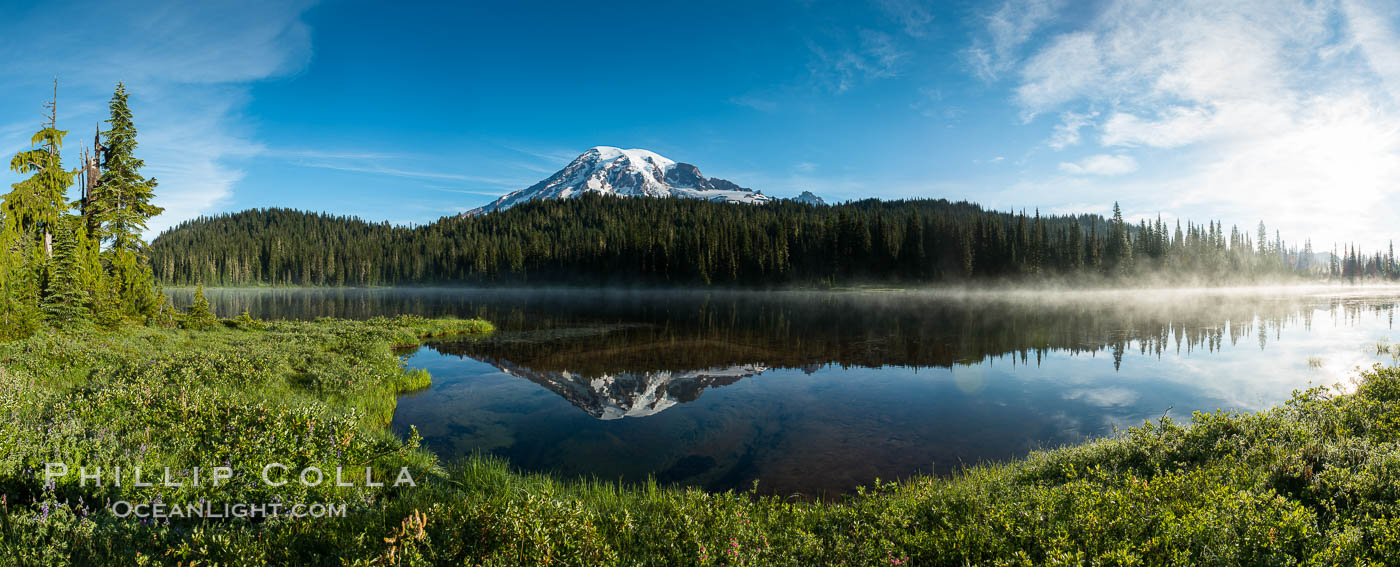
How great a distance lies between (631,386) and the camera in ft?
70.6

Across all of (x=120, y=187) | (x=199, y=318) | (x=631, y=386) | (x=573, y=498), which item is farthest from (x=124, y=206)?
(x=573, y=498)

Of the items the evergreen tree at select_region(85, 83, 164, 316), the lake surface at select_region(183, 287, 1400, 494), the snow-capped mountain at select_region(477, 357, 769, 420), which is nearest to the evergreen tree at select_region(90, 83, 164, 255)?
the evergreen tree at select_region(85, 83, 164, 316)

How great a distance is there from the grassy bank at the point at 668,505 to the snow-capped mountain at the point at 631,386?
6.68m

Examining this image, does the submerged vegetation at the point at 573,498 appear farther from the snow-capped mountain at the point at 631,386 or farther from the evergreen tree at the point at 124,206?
the evergreen tree at the point at 124,206

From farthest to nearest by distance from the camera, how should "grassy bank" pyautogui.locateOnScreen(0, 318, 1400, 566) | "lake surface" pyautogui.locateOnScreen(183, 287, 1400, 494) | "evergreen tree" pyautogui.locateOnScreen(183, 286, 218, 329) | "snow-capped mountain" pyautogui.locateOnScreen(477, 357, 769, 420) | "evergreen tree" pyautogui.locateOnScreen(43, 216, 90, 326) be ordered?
"evergreen tree" pyautogui.locateOnScreen(183, 286, 218, 329)
"evergreen tree" pyautogui.locateOnScreen(43, 216, 90, 326)
"snow-capped mountain" pyautogui.locateOnScreen(477, 357, 769, 420)
"lake surface" pyautogui.locateOnScreen(183, 287, 1400, 494)
"grassy bank" pyautogui.locateOnScreen(0, 318, 1400, 566)

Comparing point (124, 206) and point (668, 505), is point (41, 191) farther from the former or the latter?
point (668, 505)

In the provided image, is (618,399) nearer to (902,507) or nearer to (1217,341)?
(902,507)

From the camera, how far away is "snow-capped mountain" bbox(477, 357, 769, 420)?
18188mm

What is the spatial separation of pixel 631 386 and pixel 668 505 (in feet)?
43.3

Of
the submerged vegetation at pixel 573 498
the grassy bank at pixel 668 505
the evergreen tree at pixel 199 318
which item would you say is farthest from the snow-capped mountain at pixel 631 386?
the evergreen tree at pixel 199 318

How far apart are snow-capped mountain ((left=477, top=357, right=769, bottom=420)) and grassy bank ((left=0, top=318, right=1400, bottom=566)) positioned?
263 inches

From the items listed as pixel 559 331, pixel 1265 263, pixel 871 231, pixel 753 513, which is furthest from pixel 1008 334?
pixel 1265 263

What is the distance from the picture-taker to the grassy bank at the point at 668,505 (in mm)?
5484

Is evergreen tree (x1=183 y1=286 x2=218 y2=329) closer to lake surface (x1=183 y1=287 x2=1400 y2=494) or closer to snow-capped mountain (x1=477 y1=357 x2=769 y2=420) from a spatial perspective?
lake surface (x1=183 y1=287 x2=1400 y2=494)
